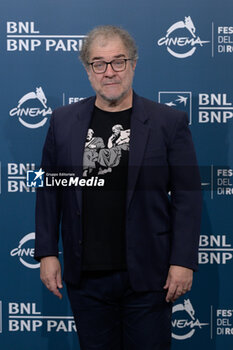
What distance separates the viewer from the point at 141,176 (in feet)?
6.29

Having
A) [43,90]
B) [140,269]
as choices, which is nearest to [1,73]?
[43,90]

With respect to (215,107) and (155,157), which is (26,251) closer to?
(155,157)

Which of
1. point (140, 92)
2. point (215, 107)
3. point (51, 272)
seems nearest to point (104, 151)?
point (51, 272)

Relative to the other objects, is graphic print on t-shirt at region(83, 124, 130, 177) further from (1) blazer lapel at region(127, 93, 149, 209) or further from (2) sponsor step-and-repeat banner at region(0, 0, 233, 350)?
(2) sponsor step-and-repeat banner at region(0, 0, 233, 350)

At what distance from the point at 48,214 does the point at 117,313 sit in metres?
0.49

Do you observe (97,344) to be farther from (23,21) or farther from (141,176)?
(23,21)

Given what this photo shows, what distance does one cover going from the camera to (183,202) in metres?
1.93

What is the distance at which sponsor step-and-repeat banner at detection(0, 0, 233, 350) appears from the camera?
265cm

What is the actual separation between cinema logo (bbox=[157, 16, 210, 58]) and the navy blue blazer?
785 millimetres

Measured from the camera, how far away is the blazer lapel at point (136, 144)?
1894 millimetres

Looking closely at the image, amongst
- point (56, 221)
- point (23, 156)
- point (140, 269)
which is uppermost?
point (23, 156)

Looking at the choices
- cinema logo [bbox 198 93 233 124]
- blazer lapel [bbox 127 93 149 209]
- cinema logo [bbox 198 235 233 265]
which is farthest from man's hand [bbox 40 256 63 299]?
cinema logo [bbox 198 93 233 124]

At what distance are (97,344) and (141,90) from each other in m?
1.37

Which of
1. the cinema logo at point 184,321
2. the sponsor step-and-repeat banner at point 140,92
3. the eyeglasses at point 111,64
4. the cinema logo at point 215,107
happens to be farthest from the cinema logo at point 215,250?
the eyeglasses at point 111,64
